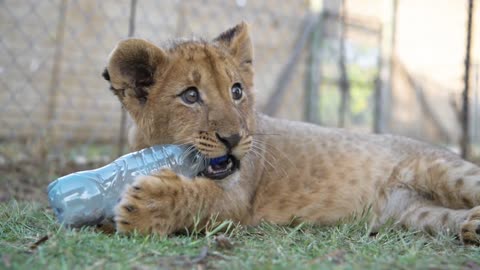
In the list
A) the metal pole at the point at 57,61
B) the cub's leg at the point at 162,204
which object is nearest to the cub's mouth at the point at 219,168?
the cub's leg at the point at 162,204

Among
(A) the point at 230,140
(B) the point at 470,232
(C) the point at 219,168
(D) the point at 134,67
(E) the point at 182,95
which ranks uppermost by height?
(D) the point at 134,67

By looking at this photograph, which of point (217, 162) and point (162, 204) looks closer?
point (162, 204)

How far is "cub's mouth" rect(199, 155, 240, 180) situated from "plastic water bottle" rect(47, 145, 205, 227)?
4cm

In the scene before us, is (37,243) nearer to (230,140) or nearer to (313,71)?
(230,140)

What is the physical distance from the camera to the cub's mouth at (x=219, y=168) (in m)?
3.44

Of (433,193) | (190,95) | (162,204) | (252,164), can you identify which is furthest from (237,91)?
(433,193)

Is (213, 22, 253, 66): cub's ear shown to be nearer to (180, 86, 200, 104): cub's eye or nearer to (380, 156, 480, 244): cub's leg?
(180, 86, 200, 104): cub's eye

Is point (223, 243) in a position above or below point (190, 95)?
below

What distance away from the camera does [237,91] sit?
3855mm

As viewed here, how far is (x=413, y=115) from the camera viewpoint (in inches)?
607

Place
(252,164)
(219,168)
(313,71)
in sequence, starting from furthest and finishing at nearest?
Result: (313,71) < (252,164) < (219,168)

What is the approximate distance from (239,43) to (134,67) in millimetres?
863

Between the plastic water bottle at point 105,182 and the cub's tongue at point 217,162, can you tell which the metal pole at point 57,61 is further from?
the cub's tongue at point 217,162

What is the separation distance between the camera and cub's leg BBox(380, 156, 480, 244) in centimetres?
385
